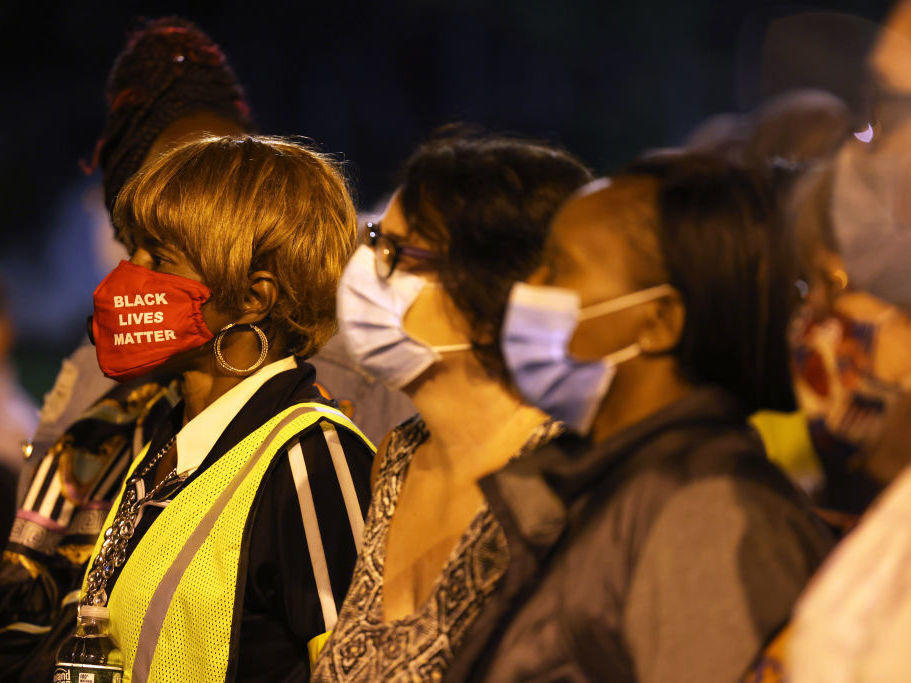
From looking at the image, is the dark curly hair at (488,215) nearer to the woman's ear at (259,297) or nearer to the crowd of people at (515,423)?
the crowd of people at (515,423)

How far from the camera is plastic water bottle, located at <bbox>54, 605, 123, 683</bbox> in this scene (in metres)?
2.28

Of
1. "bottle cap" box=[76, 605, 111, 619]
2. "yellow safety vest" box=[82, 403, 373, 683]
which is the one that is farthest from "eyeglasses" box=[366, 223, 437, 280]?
"bottle cap" box=[76, 605, 111, 619]

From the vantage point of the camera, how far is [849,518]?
1545 mm

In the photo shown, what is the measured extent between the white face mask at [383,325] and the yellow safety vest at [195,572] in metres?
0.40

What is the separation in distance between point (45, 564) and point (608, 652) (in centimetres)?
214

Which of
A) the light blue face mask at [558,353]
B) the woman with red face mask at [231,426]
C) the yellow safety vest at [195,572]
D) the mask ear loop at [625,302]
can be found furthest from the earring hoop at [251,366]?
the mask ear loop at [625,302]

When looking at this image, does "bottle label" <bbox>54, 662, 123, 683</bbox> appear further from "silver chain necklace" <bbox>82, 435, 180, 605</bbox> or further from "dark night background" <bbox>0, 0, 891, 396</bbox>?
"dark night background" <bbox>0, 0, 891, 396</bbox>

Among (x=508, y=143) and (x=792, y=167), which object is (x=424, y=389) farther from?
(x=792, y=167)

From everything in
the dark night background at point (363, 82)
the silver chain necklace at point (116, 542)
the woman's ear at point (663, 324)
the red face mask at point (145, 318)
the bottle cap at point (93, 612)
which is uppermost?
the dark night background at point (363, 82)

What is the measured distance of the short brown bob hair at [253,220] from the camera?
8.16 ft

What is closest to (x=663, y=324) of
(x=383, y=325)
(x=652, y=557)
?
(x=652, y=557)

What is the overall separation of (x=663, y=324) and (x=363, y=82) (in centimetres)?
582

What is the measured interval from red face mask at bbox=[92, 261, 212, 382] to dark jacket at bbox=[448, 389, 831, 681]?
1.13 meters

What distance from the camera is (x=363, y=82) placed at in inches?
277
